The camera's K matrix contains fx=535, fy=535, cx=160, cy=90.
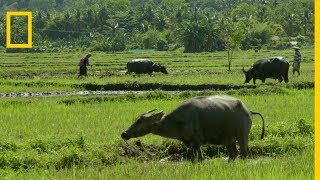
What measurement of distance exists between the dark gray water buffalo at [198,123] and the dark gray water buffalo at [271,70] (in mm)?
9922

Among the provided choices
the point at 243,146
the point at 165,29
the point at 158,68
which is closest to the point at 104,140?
the point at 243,146

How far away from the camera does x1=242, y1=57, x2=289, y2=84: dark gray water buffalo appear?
49.9 ft

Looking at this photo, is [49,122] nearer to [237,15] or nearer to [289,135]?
[289,135]

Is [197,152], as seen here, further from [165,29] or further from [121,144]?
[165,29]

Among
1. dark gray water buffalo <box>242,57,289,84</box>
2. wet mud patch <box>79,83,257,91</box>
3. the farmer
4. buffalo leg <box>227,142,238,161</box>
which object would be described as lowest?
wet mud patch <box>79,83,257,91</box>

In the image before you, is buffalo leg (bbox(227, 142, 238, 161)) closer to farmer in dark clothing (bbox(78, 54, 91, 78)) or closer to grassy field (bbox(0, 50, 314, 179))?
grassy field (bbox(0, 50, 314, 179))

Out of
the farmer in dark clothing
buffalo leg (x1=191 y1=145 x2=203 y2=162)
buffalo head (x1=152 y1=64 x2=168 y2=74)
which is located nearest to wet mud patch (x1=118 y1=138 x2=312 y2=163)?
buffalo leg (x1=191 y1=145 x2=203 y2=162)

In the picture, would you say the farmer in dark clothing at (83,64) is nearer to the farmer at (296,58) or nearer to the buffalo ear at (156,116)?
the farmer at (296,58)

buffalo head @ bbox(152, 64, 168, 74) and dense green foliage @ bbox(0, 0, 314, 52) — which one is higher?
dense green foliage @ bbox(0, 0, 314, 52)

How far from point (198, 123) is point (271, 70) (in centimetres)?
1044

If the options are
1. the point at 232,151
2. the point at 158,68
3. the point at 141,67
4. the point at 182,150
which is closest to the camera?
the point at 232,151

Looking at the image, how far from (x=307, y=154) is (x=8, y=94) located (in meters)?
9.76

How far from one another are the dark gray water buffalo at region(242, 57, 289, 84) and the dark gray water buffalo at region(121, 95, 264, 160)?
9922mm

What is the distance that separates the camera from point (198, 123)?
545cm
